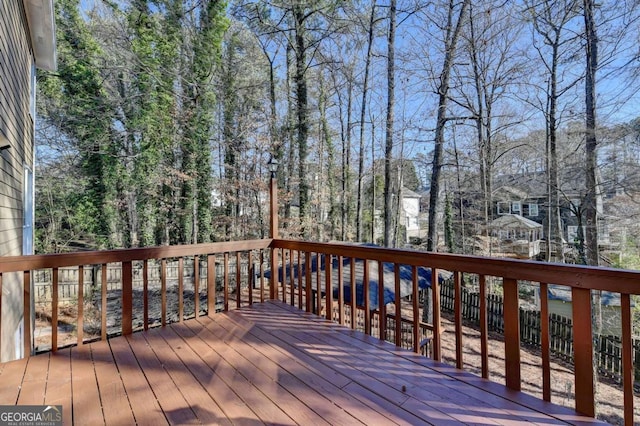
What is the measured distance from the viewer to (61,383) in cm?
199

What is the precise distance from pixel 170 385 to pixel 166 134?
1014 centimetres

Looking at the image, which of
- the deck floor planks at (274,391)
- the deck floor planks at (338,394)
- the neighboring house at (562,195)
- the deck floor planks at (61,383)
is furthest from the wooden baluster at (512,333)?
the neighboring house at (562,195)

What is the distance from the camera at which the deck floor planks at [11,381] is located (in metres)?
1.81

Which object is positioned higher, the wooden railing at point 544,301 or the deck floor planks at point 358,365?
the wooden railing at point 544,301

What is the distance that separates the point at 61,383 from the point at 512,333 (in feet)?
9.68

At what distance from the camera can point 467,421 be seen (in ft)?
5.39

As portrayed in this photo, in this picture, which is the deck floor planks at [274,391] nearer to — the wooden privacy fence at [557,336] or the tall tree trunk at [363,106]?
the wooden privacy fence at [557,336]

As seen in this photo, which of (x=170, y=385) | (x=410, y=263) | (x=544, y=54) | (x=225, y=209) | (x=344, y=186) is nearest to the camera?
(x=170, y=385)

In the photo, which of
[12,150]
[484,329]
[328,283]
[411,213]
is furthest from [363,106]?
[411,213]

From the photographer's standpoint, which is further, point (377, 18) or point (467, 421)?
point (377, 18)

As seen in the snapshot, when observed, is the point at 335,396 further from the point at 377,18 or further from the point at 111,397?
the point at 377,18

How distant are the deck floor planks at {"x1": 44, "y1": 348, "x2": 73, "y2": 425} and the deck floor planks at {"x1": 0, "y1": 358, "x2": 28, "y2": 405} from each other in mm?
148

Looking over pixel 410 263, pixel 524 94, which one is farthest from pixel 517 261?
pixel 524 94

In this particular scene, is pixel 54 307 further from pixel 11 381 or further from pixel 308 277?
pixel 308 277
